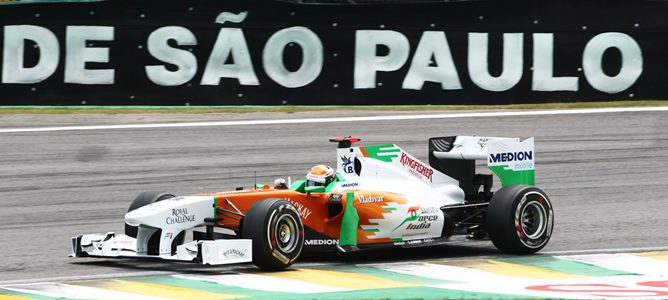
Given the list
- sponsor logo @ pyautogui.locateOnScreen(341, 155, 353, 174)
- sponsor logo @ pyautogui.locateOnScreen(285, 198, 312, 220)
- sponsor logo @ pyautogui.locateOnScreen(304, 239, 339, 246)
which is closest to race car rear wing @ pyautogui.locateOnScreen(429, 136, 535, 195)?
sponsor logo @ pyautogui.locateOnScreen(341, 155, 353, 174)

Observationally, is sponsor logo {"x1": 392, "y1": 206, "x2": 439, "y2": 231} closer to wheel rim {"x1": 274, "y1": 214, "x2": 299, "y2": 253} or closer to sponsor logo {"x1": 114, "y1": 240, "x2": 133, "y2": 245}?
wheel rim {"x1": 274, "y1": 214, "x2": 299, "y2": 253}

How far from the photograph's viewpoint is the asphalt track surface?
1235cm

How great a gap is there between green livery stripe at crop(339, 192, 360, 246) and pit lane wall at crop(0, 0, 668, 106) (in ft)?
25.5

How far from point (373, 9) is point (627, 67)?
12.5 ft

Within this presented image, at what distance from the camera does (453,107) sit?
19016 mm

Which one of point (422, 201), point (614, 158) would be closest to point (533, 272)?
point (422, 201)

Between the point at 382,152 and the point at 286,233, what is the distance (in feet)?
5.39

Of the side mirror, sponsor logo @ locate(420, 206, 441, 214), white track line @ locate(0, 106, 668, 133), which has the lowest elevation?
sponsor logo @ locate(420, 206, 441, 214)

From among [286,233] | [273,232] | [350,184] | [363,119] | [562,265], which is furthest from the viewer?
[363,119]

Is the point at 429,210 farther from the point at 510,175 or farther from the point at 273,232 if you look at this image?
the point at 273,232

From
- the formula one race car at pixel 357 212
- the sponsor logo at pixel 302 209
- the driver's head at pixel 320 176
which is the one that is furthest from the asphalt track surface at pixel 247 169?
the driver's head at pixel 320 176

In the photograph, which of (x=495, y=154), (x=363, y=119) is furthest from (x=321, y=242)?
(x=363, y=119)

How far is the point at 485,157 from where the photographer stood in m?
12.4

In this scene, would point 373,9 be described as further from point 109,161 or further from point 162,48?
point 109,161
